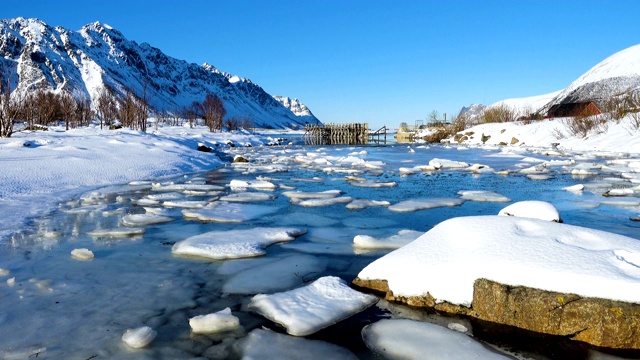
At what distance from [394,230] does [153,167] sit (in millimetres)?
7772

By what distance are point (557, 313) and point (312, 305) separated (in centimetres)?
138

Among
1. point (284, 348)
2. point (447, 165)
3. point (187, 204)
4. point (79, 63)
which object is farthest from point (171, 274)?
point (79, 63)

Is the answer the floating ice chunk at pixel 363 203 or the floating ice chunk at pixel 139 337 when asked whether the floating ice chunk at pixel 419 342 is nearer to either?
the floating ice chunk at pixel 139 337

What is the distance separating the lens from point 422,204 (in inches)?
249

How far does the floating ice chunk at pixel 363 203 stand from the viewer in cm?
614

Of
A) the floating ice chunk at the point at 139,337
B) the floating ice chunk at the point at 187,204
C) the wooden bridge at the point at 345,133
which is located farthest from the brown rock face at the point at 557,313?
the wooden bridge at the point at 345,133

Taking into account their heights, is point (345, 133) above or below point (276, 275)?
above

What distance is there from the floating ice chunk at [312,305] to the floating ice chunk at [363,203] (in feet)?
10.3

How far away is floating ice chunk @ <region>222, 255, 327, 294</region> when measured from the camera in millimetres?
3031

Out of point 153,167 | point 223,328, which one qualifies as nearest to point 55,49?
point 153,167

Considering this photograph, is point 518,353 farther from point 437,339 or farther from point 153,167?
point 153,167

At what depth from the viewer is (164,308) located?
2658mm

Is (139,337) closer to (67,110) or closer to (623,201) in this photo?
(623,201)

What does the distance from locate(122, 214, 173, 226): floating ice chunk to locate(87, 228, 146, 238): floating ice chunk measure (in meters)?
0.34
